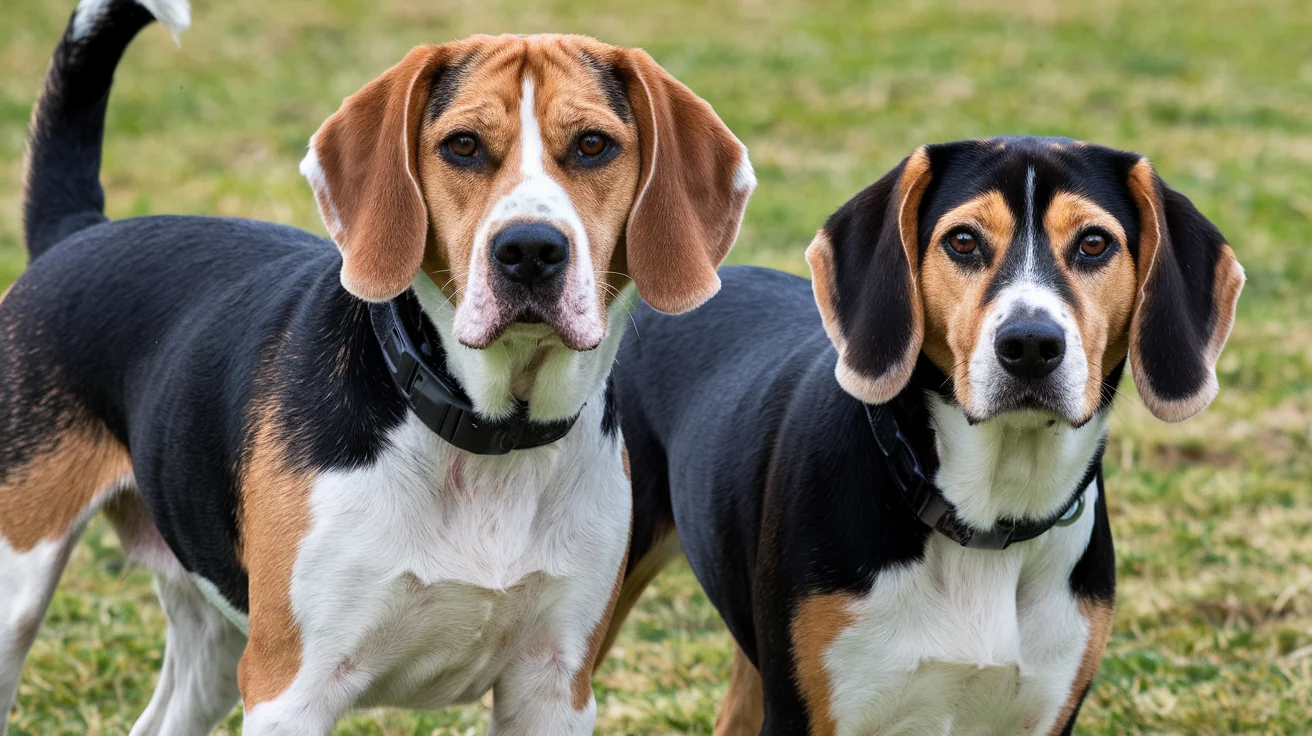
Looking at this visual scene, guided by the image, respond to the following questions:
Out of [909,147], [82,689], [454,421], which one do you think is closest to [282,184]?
[909,147]

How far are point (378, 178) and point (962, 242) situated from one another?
131 cm

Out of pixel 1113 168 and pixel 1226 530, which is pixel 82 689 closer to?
pixel 1113 168

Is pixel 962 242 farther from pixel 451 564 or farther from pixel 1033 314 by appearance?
pixel 451 564

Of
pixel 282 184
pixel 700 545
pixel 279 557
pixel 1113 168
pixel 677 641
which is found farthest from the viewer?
pixel 282 184

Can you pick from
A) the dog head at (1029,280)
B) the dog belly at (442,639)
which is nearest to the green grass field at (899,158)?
the dog belly at (442,639)

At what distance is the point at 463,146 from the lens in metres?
3.72

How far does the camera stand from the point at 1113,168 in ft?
13.3

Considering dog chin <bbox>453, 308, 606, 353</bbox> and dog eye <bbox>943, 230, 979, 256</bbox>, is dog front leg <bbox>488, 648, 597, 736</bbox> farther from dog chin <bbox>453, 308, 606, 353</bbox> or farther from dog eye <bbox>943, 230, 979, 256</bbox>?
dog eye <bbox>943, 230, 979, 256</bbox>

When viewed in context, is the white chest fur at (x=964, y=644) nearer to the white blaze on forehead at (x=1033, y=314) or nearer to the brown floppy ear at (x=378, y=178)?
the white blaze on forehead at (x=1033, y=314)

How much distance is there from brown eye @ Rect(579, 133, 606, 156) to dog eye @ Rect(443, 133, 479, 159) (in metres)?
→ 0.23

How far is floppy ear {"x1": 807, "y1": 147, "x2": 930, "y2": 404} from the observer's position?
3914 millimetres

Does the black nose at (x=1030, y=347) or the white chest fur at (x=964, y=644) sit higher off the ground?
the black nose at (x=1030, y=347)

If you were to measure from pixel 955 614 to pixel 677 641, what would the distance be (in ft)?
7.88

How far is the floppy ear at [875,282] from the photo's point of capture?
3914 mm
